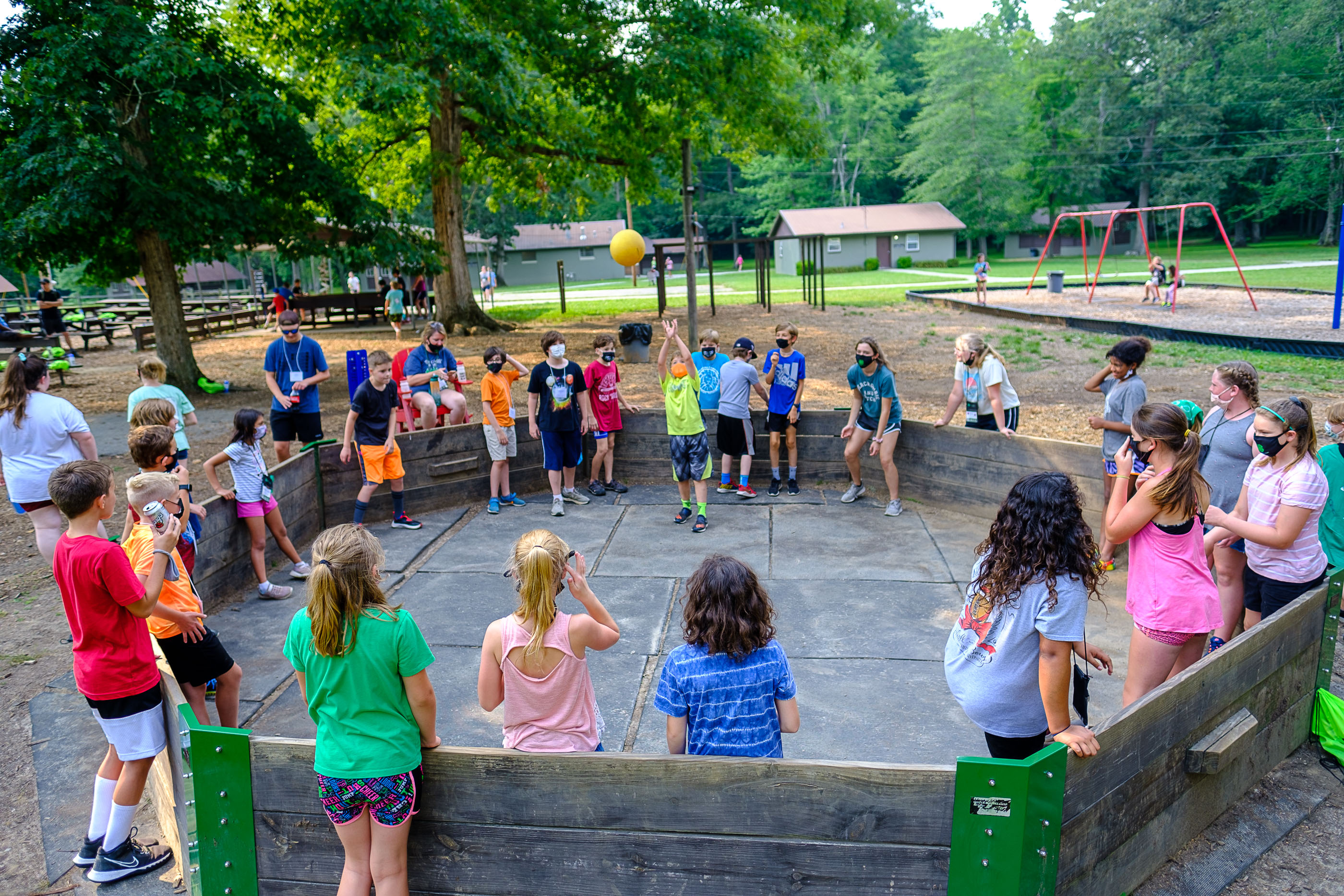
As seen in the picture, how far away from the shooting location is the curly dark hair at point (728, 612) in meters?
2.93

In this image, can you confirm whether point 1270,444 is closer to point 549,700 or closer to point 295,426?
point 549,700

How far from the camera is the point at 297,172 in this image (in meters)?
14.5

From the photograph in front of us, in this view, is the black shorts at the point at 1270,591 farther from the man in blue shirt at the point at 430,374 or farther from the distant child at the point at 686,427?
the man in blue shirt at the point at 430,374

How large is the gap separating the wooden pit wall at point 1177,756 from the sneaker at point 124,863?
11.5 ft

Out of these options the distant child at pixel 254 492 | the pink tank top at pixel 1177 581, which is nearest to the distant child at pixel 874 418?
the pink tank top at pixel 1177 581

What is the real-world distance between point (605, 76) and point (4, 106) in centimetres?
1122

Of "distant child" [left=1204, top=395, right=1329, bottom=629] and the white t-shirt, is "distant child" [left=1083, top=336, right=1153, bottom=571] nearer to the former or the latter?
"distant child" [left=1204, top=395, right=1329, bottom=629]

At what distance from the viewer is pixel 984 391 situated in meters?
8.09

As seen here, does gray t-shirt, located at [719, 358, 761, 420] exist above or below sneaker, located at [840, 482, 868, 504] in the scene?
above

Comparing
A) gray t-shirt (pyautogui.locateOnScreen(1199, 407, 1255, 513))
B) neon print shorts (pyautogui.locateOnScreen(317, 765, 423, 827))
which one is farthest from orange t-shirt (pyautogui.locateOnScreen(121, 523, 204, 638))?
gray t-shirt (pyautogui.locateOnScreen(1199, 407, 1255, 513))

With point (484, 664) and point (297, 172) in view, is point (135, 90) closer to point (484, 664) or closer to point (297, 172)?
point (297, 172)

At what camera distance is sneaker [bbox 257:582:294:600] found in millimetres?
6738

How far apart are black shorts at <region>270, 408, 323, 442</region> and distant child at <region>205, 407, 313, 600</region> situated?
185 cm

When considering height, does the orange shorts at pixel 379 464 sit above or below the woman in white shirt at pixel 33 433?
below
